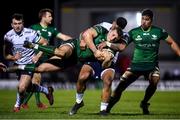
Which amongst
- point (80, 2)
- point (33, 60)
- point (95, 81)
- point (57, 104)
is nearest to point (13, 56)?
point (33, 60)

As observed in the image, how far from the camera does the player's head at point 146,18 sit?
1775 cm

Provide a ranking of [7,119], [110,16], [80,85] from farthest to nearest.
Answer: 1. [110,16]
2. [80,85]
3. [7,119]

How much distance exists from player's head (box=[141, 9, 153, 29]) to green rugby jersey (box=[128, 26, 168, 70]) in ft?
0.32

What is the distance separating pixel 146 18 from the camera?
17812 millimetres

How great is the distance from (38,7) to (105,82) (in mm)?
25297

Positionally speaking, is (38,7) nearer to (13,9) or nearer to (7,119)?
(13,9)

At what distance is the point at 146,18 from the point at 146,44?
0.60m

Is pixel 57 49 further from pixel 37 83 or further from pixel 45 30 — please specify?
pixel 45 30

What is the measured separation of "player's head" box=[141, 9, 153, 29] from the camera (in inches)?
699

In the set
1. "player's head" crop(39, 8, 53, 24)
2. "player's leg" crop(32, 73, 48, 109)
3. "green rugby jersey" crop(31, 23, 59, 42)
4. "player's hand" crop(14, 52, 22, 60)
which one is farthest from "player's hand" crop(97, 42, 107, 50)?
"green rugby jersey" crop(31, 23, 59, 42)

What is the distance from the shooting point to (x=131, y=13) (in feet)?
132

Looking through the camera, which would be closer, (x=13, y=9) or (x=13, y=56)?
(x=13, y=56)

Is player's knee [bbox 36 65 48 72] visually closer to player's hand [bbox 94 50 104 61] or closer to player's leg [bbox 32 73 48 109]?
player's hand [bbox 94 50 104 61]

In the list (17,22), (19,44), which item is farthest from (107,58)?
(17,22)
